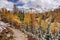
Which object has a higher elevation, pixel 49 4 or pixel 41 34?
pixel 49 4

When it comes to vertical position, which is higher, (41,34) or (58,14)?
(58,14)

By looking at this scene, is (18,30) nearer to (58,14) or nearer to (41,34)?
(41,34)

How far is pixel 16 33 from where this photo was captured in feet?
18.0

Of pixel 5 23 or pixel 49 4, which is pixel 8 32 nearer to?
pixel 5 23

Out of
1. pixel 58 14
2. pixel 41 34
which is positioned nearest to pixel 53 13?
pixel 58 14

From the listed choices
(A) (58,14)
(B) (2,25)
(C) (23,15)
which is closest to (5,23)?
(B) (2,25)

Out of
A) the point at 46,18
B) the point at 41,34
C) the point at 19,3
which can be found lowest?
the point at 41,34

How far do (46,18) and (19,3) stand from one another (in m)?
0.79

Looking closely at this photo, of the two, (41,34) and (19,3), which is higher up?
(19,3)

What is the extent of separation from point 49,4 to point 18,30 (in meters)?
1.04

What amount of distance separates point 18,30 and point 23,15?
1.28 ft

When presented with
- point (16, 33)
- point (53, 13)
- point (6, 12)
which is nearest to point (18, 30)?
point (16, 33)

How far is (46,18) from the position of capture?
5562 mm

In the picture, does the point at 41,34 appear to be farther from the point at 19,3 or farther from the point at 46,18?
the point at 19,3
